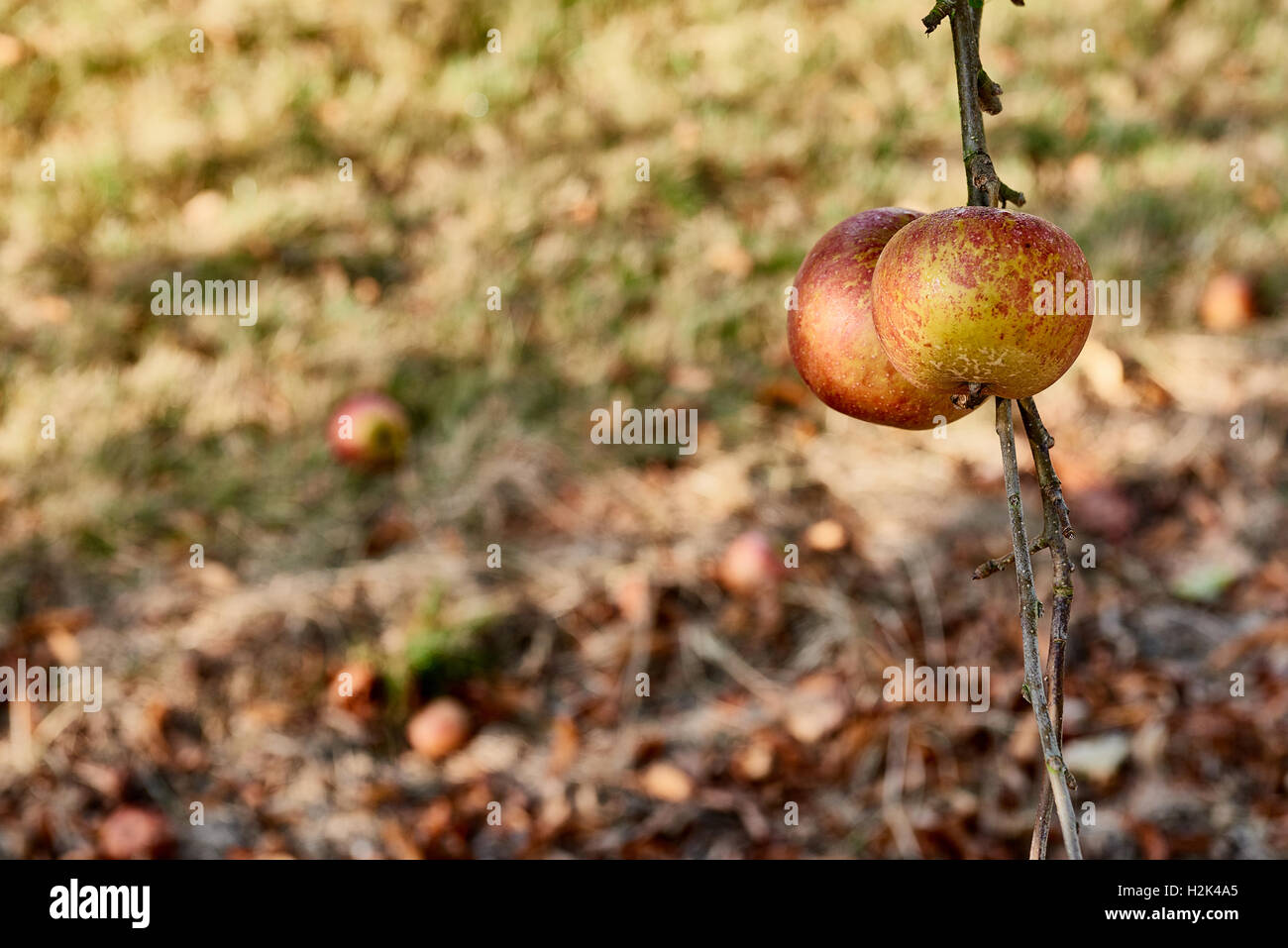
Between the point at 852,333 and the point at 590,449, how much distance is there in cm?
217

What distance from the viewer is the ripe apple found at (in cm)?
282

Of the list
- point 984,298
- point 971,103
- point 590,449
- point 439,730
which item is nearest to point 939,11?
point 971,103

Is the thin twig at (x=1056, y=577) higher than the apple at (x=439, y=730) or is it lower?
higher

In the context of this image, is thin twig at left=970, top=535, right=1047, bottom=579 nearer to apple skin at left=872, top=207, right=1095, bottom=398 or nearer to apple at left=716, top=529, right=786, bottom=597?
apple skin at left=872, top=207, right=1095, bottom=398

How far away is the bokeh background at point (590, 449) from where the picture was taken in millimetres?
2289

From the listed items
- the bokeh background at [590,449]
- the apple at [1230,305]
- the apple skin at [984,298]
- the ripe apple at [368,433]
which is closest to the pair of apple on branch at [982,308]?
the apple skin at [984,298]

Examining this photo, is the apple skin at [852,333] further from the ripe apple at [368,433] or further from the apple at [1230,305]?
the apple at [1230,305]

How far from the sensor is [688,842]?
2.21 meters

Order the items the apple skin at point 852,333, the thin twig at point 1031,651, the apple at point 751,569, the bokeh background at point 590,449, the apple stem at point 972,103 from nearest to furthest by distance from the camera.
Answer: the thin twig at point 1031,651
the apple stem at point 972,103
the apple skin at point 852,333
the bokeh background at point 590,449
the apple at point 751,569

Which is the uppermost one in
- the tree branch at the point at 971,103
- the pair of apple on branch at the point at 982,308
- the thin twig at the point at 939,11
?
the thin twig at the point at 939,11

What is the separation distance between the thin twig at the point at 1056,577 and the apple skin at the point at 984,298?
3.4 inches

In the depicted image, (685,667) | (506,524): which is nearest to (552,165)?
(506,524)

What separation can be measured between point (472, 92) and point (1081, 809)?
9.26ft

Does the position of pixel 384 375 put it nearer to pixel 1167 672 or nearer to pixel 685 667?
pixel 685 667
